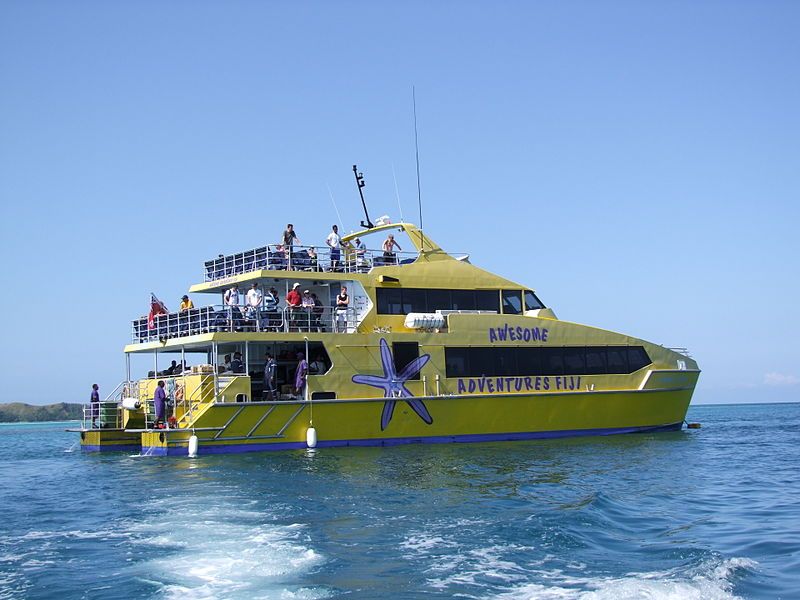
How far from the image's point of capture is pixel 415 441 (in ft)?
67.0

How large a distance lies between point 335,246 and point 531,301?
558 cm

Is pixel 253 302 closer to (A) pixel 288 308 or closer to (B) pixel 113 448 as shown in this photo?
(A) pixel 288 308

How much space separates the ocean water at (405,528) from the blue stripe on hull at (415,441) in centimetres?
90

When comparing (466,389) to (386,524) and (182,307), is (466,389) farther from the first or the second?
(386,524)

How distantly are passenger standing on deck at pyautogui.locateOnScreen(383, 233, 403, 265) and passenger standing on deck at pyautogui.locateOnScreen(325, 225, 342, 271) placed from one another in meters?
1.20

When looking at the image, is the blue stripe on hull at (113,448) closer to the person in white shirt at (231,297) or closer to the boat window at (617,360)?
the person in white shirt at (231,297)

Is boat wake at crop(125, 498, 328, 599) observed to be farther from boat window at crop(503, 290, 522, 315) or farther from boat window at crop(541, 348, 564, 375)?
boat window at crop(503, 290, 522, 315)

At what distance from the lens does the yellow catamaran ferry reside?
19.1 m

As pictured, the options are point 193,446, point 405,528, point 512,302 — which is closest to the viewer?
point 405,528

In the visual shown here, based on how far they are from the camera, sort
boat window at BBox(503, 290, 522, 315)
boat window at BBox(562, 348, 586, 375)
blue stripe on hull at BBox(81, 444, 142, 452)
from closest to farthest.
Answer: blue stripe on hull at BBox(81, 444, 142, 452) → boat window at BBox(562, 348, 586, 375) → boat window at BBox(503, 290, 522, 315)

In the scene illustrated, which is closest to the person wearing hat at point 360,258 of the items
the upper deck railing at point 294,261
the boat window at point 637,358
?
the upper deck railing at point 294,261

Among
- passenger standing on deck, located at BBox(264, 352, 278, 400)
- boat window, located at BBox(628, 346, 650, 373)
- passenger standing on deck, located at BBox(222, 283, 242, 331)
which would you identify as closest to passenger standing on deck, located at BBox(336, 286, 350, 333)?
passenger standing on deck, located at BBox(264, 352, 278, 400)

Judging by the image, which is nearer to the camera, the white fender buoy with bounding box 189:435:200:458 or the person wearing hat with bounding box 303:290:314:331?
the white fender buoy with bounding box 189:435:200:458

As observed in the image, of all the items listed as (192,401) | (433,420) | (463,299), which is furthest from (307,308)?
(463,299)
